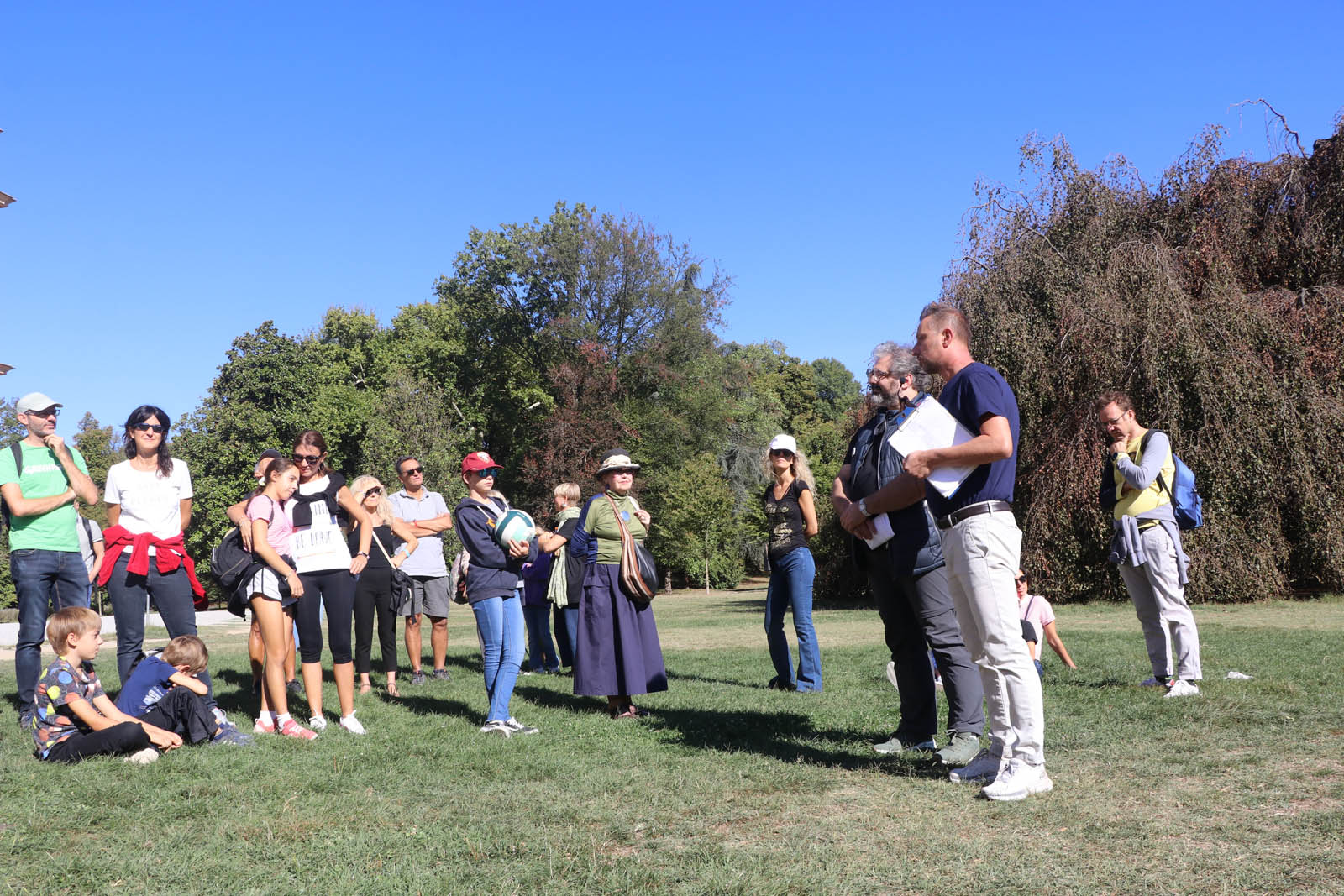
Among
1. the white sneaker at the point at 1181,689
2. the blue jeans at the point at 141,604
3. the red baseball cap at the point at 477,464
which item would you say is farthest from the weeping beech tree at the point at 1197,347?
the blue jeans at the point at 141,604

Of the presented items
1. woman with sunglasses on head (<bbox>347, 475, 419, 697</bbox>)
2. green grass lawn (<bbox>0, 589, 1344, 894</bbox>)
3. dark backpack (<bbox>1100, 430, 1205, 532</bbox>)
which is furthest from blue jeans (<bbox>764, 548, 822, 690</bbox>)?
woman with sunglasses on head (<bbox>347, 475, 419, 697</bbox>)

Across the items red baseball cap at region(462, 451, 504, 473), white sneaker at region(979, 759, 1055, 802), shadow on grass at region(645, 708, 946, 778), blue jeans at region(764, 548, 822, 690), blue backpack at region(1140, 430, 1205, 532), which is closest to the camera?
white sneaker at region(979, 759, 1055, 802)

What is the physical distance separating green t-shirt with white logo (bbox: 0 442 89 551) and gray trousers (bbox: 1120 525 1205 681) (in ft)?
25.1

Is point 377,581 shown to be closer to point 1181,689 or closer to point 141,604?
point 141,604

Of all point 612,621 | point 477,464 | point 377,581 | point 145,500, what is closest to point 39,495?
point 145,500

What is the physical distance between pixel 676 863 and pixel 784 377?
5977 centimetres

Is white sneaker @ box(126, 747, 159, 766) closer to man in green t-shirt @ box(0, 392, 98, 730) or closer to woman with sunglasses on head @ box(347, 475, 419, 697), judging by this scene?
man in green t-shirt @ box(0, 392, 98, 730)

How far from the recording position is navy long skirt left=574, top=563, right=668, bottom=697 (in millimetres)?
7199

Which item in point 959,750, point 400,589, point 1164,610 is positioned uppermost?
Result: point 400,589

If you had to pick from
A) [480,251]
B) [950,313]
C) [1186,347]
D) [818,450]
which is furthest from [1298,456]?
[480,251]

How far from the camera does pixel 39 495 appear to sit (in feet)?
23.6

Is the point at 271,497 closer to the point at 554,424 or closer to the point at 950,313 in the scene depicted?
the point at 950,313

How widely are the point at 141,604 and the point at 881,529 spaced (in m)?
5.12

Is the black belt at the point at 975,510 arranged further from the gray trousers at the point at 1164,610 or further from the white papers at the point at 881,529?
the gray trousers at the point at 1164,610
